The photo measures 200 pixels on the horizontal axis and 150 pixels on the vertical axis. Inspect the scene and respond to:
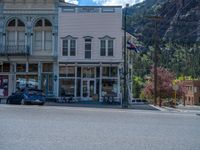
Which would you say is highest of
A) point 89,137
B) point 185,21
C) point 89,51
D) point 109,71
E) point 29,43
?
point 185,21

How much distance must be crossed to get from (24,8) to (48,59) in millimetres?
5886

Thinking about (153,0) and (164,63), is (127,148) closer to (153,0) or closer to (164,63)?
(164,63)

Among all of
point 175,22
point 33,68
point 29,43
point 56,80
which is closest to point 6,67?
point 33,68

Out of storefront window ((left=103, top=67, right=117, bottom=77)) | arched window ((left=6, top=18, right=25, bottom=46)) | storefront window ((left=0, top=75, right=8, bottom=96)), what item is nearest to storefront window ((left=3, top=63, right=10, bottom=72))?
storefront window ((left=0, top=75, right=8, bottom=96))

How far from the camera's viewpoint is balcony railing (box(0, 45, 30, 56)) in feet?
159

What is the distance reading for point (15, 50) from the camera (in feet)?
161

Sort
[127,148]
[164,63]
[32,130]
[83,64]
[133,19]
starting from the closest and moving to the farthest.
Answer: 1. [127,148]
2. [32,130]
3. [83,64]
4. [133,19]
5. [164,63]

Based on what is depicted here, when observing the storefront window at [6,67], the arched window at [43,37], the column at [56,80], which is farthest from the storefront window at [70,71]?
the storefront window at [6,67]

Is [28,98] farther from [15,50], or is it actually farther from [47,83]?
[15,50]

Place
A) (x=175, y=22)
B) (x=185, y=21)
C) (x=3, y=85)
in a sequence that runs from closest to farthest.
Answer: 1. (x=3, y=85)
2. (x=185, y=21)
3. (x=175, y=22)

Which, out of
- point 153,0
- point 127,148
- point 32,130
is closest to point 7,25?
point 32,130

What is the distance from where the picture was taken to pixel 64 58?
4888 cm

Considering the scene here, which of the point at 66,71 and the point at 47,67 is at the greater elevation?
the point at 47,67

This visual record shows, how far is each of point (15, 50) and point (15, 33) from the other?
1.80 m
